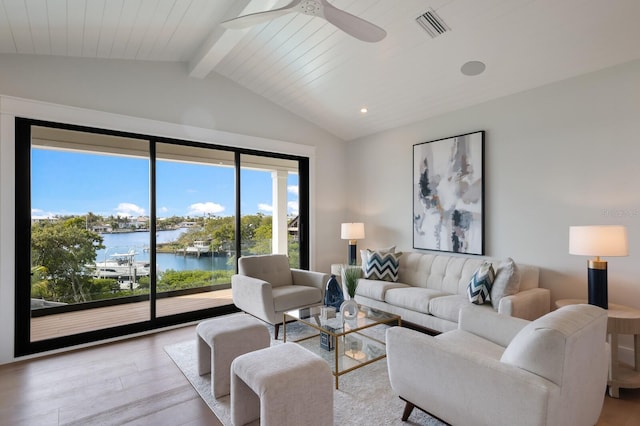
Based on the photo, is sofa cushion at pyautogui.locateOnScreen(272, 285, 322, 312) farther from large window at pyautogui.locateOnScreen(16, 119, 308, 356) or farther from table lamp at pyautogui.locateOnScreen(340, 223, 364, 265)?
table lamp at pyautogui.locateOnScreen(340, 223, 364, 265)

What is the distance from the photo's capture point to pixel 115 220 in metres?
3.78

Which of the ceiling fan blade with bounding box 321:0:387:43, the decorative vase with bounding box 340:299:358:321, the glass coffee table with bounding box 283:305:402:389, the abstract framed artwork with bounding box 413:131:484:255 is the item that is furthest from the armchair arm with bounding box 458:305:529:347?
the ceiling fan blade with bounding box 321:0:387:43

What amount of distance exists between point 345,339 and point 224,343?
4.04 feet

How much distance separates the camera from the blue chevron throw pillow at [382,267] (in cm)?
424

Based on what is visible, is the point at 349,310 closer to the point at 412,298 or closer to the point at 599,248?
the point at 412,298

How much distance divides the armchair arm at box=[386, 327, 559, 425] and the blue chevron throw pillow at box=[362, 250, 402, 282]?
2.22 meters

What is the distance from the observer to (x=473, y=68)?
339cm

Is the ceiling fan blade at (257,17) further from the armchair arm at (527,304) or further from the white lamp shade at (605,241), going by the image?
the armchair arm at (527,304)

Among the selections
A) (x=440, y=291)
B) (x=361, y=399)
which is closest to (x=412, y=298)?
(x=440, y=291)

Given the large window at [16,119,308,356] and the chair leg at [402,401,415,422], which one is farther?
the large window at [16,119,308,356]

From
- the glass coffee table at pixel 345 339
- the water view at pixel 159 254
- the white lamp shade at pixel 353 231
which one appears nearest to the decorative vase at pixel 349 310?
the glass coffee table at pixel 345 339

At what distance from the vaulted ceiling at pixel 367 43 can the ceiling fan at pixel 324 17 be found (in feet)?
1.98

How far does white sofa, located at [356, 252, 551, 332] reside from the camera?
3.10 metres

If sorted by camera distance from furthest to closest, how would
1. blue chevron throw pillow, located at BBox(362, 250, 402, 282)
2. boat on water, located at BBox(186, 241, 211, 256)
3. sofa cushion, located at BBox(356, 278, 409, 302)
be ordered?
boat on water, located at BBox(186, 241, 211, 256)
blue chevron throw pillow, located at BBox(362, 250, 402, 282)
sofa cushion, located at BBox(356, 278, 409, 302)
